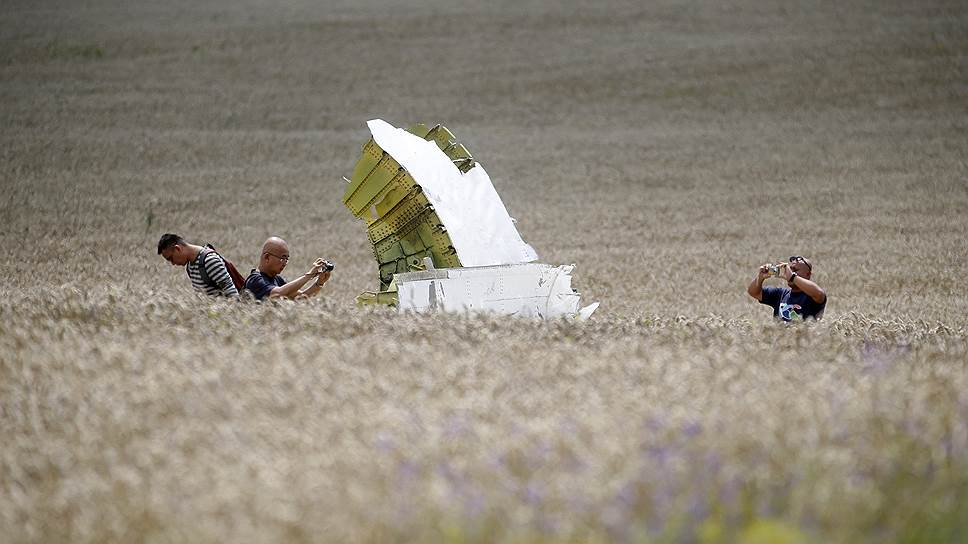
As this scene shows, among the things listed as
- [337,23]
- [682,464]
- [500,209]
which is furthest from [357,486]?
[337,23]

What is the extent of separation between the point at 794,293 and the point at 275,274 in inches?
184

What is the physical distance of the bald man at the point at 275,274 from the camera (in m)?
8.12

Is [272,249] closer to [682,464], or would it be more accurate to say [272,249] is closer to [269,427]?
[269,427]

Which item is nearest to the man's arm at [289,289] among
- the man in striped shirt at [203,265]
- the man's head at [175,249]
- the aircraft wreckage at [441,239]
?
the man in striped shirt at [203,265]

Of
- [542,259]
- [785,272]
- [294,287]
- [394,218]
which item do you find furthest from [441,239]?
[542,259]

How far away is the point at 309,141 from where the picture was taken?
28.1m

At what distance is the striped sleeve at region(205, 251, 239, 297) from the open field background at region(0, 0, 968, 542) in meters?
0.61

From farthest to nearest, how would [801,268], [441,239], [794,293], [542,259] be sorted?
[542,259] < [794,293] < [801,268] < [441,239]

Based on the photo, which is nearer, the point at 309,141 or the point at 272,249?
the point at 272,249

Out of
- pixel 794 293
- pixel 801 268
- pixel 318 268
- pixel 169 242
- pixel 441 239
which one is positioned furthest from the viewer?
pixel 794 293

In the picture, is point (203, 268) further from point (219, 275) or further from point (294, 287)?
point (294, 287)

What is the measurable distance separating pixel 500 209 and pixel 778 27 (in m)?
32.7

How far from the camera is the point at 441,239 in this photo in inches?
329

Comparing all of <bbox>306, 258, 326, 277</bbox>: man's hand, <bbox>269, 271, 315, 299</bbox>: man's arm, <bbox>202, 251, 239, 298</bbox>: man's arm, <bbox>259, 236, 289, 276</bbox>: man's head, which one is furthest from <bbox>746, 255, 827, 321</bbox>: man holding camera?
<bbox>202, 251, 239, 298</bbox>: man's arm
